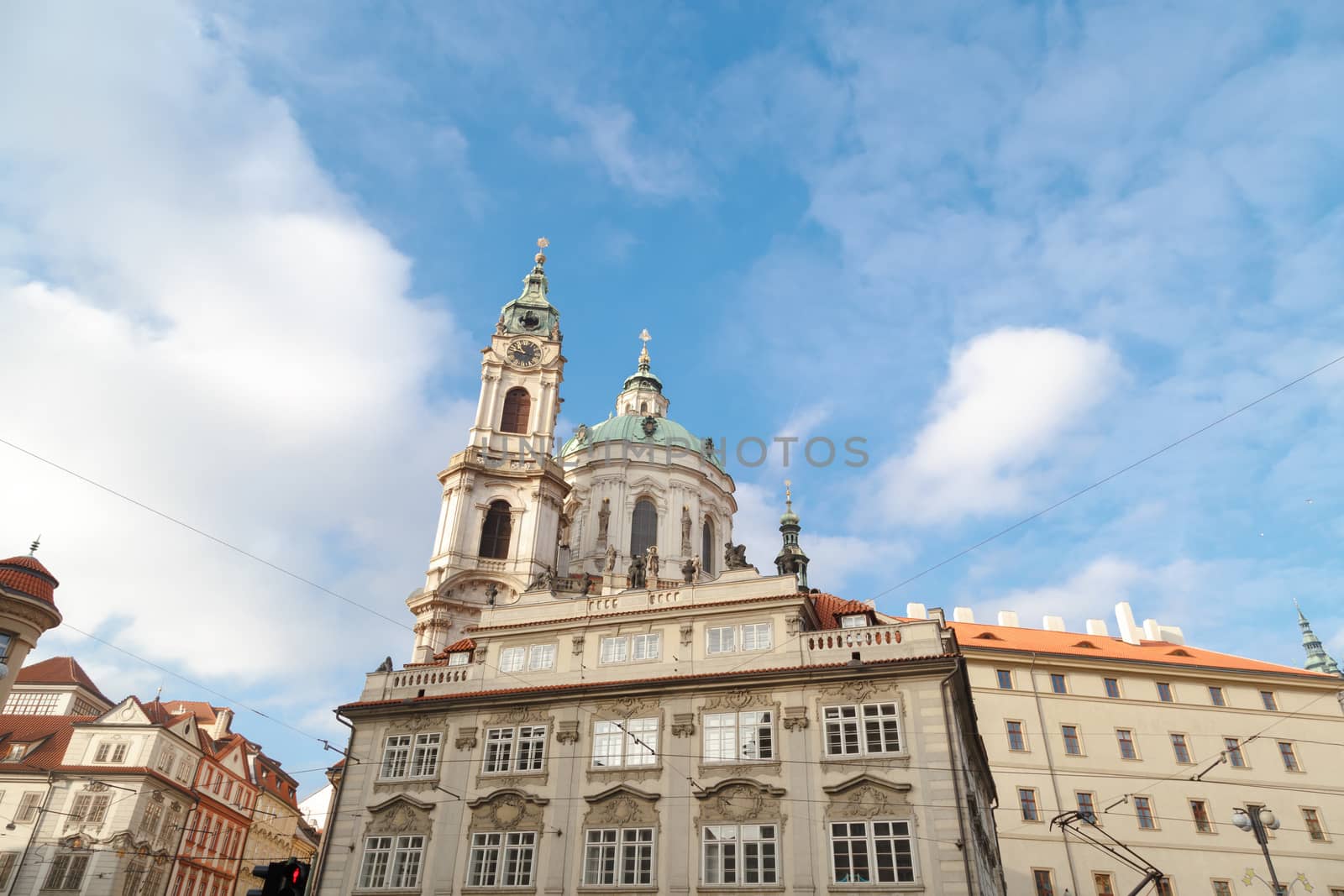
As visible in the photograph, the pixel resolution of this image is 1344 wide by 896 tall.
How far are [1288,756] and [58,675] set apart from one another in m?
66.9

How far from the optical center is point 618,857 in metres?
25.5

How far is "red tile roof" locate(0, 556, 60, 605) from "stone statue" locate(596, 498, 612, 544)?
124 ft

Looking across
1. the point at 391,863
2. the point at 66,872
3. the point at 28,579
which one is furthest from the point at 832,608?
the point at 66,872

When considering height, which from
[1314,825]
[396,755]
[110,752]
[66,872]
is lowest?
[66,872]

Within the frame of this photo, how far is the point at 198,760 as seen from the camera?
5219 cm

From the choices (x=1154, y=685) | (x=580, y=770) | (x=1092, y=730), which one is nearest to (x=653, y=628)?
(x=580, y=770)

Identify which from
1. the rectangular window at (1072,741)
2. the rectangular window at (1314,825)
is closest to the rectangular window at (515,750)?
the rectangular window at (1072,741)

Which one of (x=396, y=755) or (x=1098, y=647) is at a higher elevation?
(x=1098, y=647)

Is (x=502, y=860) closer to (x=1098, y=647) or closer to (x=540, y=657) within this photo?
(x=540, y=657)

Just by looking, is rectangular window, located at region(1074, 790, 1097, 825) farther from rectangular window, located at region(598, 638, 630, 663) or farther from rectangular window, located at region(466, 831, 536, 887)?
rectangular window, located at region(466, 831, 536, 887)

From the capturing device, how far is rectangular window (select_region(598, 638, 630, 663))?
97.0 feet

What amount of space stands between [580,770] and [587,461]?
151 ft

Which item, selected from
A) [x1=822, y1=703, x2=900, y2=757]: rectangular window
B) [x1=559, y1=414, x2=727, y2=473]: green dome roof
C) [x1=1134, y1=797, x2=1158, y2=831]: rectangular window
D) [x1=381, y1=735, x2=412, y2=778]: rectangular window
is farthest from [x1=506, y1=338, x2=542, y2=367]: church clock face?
[x1=822, y1=703, x2=900, y2=757]: rectangular window

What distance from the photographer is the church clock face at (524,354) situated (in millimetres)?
69312
